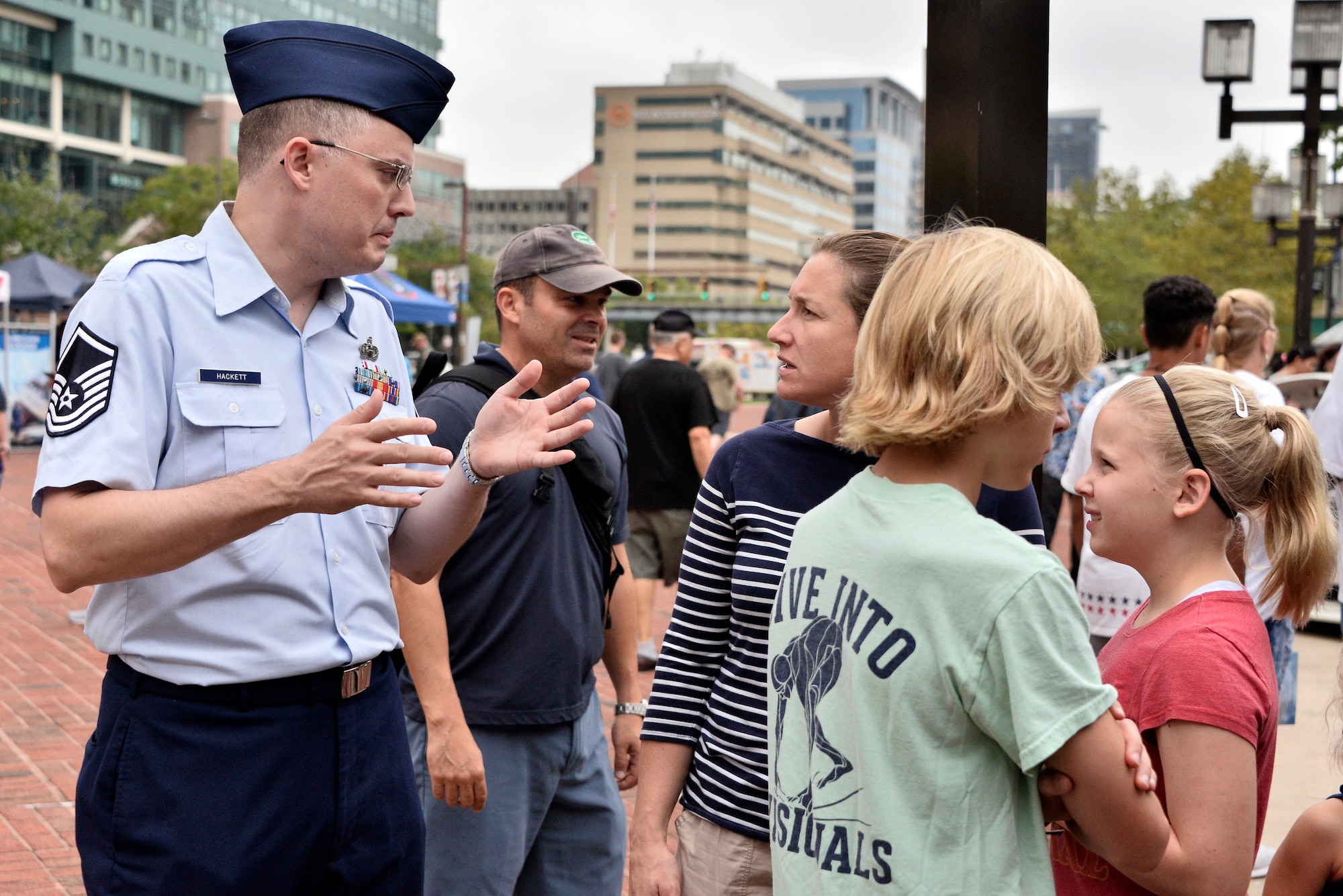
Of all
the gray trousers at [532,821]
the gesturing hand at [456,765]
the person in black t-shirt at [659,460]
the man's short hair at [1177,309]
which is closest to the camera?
the gesturing hand at [456,765]

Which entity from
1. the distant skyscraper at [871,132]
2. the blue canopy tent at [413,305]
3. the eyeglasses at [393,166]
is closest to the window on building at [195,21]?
the blue canopy tent at [413,305]

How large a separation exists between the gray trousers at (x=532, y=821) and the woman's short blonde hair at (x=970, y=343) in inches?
61.3

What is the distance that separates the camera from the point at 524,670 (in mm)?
2889

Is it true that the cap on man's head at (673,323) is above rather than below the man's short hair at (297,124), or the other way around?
below

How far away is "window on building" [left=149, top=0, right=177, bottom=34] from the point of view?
78188 millimetres

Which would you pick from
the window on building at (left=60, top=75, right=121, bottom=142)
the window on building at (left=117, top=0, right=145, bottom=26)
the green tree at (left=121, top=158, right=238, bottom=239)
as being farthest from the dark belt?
the window on building at (left=117, top=0, right=145, bottom=26)

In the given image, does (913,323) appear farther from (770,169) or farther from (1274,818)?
(770,169)

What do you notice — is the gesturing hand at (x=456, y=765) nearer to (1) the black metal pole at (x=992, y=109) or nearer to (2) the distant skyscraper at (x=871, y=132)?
(1) the black metal pole at (x=992, y=109)

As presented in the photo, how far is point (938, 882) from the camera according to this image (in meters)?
1.50

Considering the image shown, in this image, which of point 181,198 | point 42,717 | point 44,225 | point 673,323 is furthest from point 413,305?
point 181,198

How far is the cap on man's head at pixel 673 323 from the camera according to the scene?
343 inches

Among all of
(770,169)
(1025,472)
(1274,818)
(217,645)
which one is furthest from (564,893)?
(770,169)

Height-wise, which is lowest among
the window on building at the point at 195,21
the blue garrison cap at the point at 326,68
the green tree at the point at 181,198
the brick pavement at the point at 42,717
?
the brick pavement at the point at 42,717

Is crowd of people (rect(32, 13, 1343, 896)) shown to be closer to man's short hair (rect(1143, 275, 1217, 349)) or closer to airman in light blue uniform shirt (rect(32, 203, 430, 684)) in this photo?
airman in light blue uniform shirt (rect(32, 203, 430, 684))
